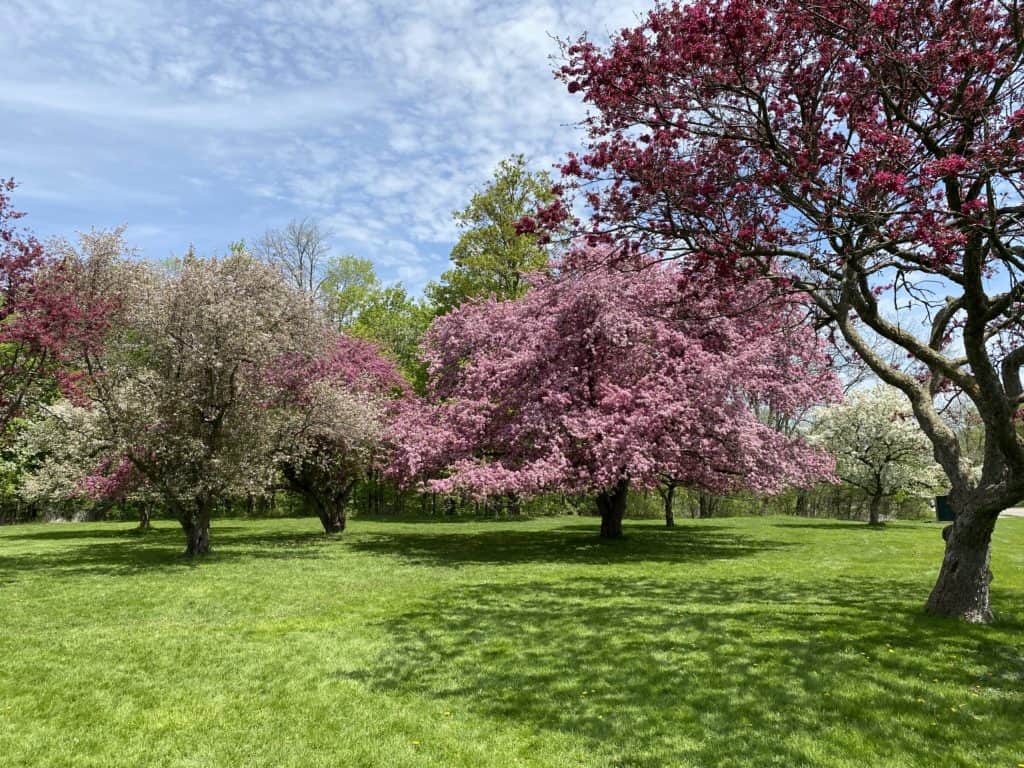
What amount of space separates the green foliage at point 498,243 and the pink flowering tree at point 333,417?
9104 millimetres

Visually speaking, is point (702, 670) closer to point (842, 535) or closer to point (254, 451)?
point (254, 451)

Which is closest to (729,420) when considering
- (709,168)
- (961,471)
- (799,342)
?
(799,342)

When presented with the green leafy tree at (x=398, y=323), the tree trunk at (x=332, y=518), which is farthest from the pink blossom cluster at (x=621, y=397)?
the green leafy tree at (x=398, y=323)

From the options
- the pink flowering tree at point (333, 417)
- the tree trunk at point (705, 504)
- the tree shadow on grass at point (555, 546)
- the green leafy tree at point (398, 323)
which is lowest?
the tree shadow on grass at point (555, 546)

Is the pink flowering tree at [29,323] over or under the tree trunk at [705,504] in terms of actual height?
over

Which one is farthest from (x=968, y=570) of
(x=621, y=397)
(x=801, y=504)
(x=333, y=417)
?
(x=801, y=504)

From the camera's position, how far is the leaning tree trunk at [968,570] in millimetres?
9461

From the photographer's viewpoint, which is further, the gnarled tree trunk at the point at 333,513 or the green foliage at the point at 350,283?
the green foliage at the point at 350,283

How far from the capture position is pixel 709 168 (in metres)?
9.70

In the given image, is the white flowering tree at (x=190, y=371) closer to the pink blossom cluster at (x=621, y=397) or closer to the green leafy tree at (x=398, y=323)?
the pink blossom cluster at (x=621, y=397)

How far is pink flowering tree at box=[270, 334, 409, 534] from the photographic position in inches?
783

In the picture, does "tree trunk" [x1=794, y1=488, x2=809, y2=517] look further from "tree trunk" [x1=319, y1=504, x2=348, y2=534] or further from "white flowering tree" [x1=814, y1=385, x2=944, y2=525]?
"tree trunk" [x1=319, y1=504, x2=348, y2=534]

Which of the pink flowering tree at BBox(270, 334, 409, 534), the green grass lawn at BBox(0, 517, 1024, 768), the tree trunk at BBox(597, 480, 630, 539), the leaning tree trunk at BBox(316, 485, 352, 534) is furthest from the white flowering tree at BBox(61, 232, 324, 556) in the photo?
the tree trunk at BBox(597, 480, 630, 539)

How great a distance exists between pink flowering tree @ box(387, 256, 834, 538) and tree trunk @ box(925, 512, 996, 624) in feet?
25.9
